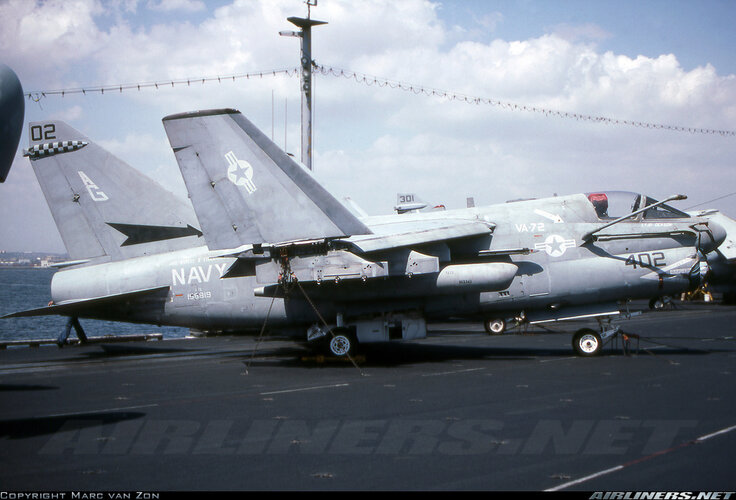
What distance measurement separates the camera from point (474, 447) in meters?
7.20

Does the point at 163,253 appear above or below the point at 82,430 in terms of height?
above

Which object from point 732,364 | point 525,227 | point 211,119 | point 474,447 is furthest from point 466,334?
point 474,447

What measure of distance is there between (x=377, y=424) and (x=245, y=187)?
7715mm

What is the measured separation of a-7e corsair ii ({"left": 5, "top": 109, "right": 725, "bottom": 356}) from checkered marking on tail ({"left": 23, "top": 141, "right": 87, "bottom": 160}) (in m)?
0.04

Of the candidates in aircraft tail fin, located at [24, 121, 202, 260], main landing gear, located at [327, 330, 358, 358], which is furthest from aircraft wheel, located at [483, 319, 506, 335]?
aircraft tail fin, located at [24, 121, 202, 260]

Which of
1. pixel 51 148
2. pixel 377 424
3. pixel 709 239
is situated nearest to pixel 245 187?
pixel 51 148

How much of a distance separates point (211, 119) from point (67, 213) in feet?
18.2

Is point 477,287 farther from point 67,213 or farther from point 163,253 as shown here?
point 67,213

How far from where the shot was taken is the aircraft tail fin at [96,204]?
56.0ft

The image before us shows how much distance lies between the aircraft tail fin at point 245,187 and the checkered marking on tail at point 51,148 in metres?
4.18

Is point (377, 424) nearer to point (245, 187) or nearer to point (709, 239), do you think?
point (245, 187)

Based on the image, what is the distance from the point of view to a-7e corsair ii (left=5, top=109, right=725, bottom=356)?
1451 cm

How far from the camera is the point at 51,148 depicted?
1719 centimetres
